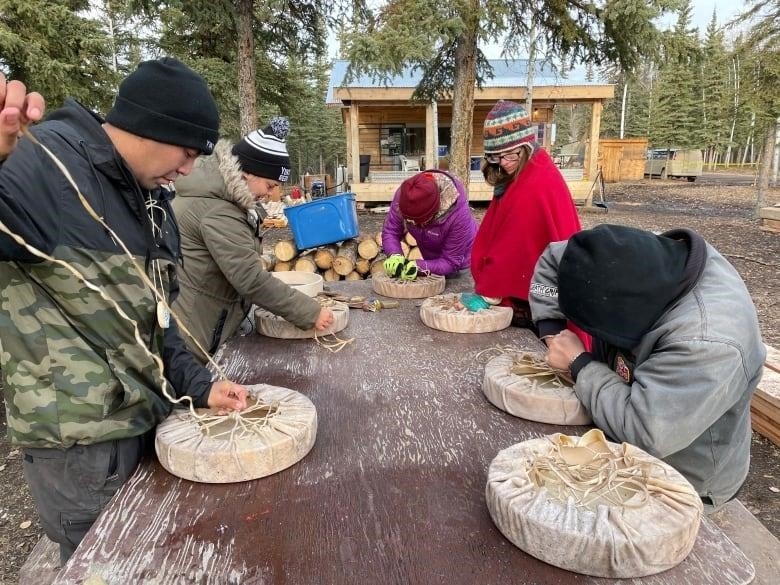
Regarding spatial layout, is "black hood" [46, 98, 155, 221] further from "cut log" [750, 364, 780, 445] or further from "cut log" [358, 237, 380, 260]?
"cut log" [358, 237, 380, 260]

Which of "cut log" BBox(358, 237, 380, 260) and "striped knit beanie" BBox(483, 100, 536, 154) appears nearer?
"striped knit beanie" BBox(483, 100, 536, 154)

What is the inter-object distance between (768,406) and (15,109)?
3804mm

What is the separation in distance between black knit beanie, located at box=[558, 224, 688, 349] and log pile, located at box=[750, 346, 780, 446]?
235cm

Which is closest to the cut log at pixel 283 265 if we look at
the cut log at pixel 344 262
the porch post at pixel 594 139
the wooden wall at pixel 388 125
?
the cut log at pixel 344 262

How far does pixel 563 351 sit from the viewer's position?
1637 millimetres

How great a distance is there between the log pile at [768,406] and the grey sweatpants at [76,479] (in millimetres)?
3367

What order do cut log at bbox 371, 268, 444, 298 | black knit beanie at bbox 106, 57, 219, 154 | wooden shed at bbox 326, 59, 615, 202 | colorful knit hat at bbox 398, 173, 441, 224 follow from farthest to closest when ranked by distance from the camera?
1. wooden shed at bbox 326, 59, 615, 202
2. colorful knit hat at bbox 398, 173, 441, 224
3. cut log at bbox 371, 268, 444, 298
4. black knit beanie at bbox 106, 57, 219, 154

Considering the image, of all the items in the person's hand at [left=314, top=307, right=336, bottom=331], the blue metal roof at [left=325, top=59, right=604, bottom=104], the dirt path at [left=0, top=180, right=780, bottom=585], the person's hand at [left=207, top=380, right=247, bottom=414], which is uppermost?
the blue metal roof at [left=325, top=59, right=604, bottom=104]

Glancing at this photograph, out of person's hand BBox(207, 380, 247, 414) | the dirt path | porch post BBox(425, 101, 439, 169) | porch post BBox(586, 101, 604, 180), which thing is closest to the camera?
person's hand BBox(207, 380, 247, 414)

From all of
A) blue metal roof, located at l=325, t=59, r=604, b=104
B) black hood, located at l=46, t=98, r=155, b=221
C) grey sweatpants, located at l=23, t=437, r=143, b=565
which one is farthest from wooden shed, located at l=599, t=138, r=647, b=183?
grey sweatpants, located at l=23, t=437, r=143, b=565

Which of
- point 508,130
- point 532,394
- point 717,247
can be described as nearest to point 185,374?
point 532,394

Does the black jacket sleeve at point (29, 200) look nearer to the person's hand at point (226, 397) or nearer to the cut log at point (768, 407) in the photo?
the person's hand at point (226, 397)

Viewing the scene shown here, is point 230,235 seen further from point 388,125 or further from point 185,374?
point 388,125

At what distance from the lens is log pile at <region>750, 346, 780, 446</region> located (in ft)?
10.2
